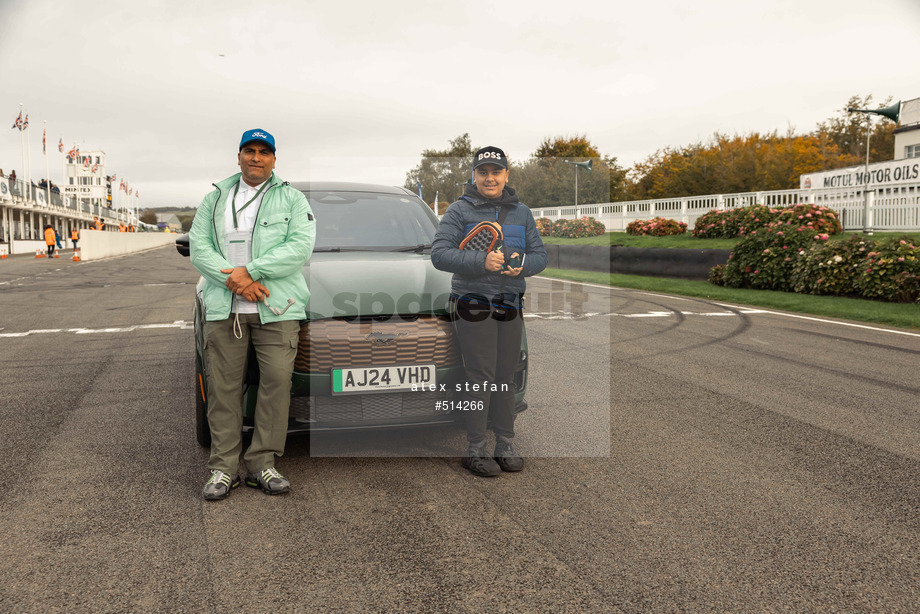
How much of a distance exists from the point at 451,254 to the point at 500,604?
185 cm

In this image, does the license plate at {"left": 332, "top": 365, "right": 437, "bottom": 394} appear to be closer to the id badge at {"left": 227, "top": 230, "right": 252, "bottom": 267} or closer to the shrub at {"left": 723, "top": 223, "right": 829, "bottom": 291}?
the id badge at {"left": 227, "top": 230, "right": 252, "bottom": 267}

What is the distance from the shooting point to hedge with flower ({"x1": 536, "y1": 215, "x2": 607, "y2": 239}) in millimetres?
29141

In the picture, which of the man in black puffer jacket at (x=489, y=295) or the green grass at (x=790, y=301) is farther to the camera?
the green grass at (x=790, y=301)

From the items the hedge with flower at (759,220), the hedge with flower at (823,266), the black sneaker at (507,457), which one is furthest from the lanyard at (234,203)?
the hedge with flower at (759,220)

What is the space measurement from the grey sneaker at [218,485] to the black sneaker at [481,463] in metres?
1.27

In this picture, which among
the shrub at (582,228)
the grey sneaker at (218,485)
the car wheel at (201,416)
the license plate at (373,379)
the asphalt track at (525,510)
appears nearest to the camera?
the asphalt track at (525,510)

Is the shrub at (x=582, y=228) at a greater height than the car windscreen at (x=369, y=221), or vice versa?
the shrub at (x=582, y=228)

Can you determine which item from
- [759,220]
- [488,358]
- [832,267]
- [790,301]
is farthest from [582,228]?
[488,358]

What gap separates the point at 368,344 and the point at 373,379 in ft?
0.61

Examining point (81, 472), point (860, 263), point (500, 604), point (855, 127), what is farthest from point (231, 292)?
point (855, 127)

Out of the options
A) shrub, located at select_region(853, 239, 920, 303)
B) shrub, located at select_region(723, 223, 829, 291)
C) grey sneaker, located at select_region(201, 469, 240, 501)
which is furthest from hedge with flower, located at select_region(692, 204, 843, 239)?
grey sneaker, located at select_region(201, 469, 240, 501)

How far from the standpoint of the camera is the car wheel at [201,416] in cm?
393

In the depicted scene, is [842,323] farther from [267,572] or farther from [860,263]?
[267,572]

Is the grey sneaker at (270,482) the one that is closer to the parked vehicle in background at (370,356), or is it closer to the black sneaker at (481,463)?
the parked vehicle in background at (370,356)
